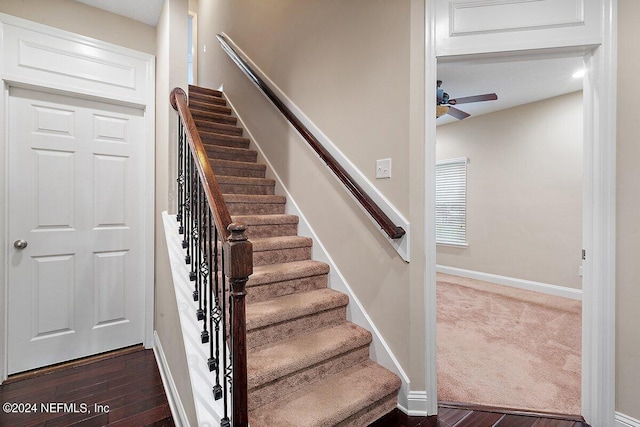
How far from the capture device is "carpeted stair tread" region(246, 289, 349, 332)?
1734 millimetres

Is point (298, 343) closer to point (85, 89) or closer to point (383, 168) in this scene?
point (383, 168)

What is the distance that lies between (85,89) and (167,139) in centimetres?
80

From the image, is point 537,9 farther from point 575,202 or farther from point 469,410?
point 575,202

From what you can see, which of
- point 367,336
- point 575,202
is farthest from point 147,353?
point 575,202

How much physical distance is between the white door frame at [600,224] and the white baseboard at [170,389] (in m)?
2.18

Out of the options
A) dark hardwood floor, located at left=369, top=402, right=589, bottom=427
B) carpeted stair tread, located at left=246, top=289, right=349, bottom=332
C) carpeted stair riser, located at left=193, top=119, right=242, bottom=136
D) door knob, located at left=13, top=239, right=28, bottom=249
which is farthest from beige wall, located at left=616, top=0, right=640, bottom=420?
door knob, located at left=13, top=239, right=28, bottom=249

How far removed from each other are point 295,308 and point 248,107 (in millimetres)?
2688

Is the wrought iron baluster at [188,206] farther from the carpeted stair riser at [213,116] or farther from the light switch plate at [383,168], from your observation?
the carpeted stair riser at [213,116]

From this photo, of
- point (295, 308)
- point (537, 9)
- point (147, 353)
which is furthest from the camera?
point (147, 353)

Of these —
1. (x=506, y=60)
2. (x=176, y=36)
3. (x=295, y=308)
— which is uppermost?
(x=176, y=36)

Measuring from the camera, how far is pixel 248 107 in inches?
145

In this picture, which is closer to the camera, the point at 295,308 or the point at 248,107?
the point at 295,308

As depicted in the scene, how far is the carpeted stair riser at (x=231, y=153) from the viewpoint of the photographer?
121 inches

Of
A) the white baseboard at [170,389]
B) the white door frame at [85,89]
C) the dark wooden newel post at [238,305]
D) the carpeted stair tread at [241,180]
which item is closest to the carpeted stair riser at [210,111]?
the white door frame at [85,89]
